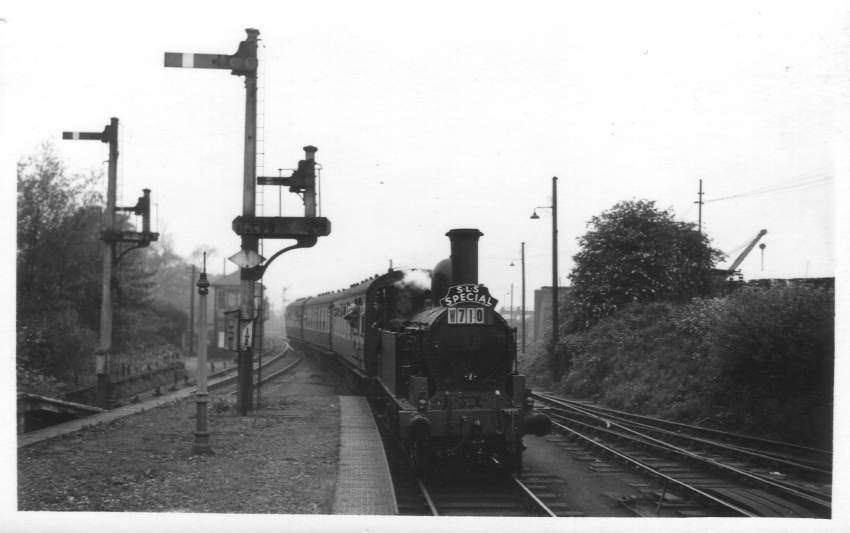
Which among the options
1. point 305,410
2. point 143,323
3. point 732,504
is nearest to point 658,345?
point 305,410

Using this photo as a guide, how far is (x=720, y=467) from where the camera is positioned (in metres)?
9.23

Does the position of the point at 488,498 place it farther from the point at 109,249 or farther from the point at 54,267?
the point at 54,267

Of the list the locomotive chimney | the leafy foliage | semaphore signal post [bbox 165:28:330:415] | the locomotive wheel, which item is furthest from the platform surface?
the leafy foliage

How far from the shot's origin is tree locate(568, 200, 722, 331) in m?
21.6

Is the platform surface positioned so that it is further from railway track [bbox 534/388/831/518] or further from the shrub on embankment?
the shrub on embankment

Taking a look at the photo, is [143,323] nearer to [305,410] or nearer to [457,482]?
[305,410]

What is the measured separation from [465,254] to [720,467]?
15.2ft

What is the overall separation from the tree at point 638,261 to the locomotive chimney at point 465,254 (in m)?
13.6

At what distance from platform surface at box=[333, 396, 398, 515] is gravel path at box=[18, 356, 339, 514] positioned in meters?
0.17

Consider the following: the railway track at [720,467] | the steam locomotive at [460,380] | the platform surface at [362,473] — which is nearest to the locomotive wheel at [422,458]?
the steam locomotive at [460,380]

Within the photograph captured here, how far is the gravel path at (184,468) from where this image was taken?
23.9 ft

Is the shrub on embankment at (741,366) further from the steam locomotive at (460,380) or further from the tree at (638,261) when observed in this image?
the steam locomotive at (460,380)

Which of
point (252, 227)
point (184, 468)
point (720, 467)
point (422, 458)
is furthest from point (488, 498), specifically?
point (252, 227)

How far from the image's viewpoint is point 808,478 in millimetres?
8852
